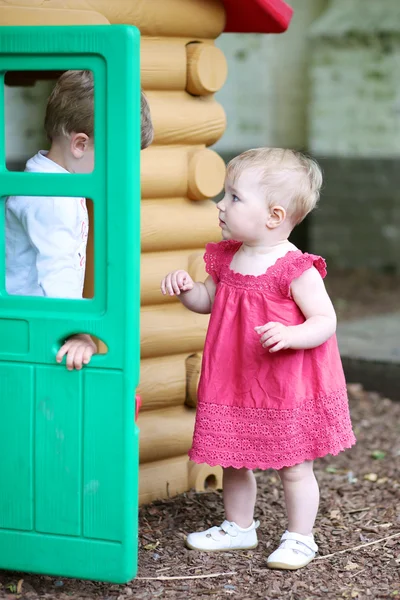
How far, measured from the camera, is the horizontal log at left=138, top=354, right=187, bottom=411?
13.6ft

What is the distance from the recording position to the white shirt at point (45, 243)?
3172 mm

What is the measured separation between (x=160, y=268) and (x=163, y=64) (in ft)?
2.68

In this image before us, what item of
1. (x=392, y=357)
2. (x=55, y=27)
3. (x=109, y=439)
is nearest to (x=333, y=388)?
(x=109, y=439)

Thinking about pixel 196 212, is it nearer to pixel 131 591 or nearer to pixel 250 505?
pixel 250 505

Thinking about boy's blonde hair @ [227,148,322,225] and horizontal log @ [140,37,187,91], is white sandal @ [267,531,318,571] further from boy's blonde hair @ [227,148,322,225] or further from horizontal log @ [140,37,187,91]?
horizontal log @ [140,37,187,91]

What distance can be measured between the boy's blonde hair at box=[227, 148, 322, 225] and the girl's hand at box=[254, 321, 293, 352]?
1.36 ft

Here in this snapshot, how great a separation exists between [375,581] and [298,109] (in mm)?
8738

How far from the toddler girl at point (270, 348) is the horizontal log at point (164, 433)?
0.69 meters

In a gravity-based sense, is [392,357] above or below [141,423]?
below

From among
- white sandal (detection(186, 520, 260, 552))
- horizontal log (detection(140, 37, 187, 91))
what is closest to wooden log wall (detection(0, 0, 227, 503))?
horizontal log (detection(140, 37, 187, 91))

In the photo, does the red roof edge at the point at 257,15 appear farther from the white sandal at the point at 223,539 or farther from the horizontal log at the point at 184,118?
the white sandal at the point at 223,539

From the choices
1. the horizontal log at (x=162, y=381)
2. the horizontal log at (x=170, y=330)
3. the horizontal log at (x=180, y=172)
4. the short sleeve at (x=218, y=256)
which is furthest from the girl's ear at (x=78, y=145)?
the horizontal log at (x=162, y=381)

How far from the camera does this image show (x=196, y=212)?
14.0ft

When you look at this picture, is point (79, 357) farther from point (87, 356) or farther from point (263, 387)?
point (263, 387)
